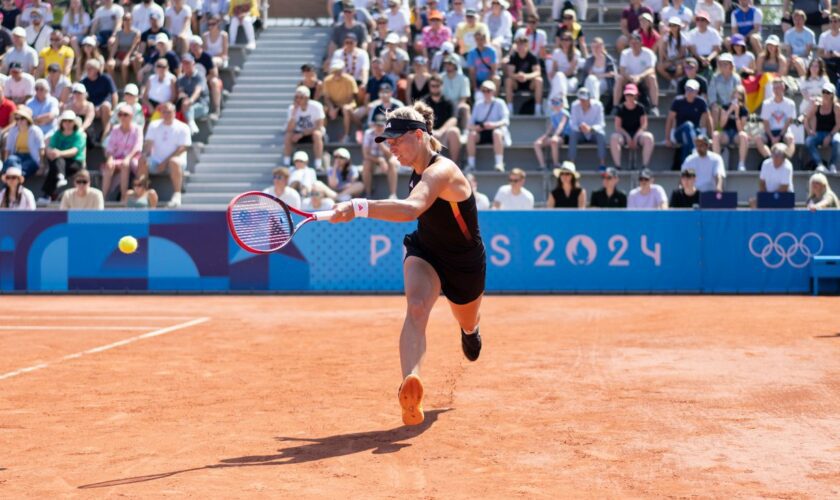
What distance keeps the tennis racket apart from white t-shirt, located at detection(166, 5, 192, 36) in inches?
640

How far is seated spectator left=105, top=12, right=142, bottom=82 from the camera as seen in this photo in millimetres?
21922

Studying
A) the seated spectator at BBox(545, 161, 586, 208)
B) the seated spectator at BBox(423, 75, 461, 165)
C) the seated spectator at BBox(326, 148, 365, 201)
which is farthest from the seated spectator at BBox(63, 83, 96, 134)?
the seated spectator at BBox(545, 161, 586, 208)

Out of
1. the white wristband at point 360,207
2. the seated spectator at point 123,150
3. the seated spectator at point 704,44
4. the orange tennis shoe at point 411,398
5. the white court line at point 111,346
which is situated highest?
the seated spectator at point 704,44

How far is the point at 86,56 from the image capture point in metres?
21.6

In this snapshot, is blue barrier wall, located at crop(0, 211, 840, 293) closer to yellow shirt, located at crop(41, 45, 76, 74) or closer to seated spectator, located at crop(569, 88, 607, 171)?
seated spectator, located at crop(569, 88, 607, 171)

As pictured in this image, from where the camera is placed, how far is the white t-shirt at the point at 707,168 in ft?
58.5

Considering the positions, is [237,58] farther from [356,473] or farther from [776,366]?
[356,473]

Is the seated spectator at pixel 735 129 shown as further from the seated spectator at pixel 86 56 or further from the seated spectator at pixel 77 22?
the seated spectator at pixel 77 22

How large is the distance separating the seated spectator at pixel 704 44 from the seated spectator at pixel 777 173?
2828mm

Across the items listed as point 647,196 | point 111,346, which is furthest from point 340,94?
point 111,346

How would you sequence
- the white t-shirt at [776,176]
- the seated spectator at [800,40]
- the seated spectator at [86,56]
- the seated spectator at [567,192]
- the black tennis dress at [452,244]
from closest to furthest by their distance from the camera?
1. the black tennis dress at [452,244]
2. the seated spectator at [567,192]
3. the white t-shirt at [776,176]
4. the seated spectator at [800,40]
5. the seated spectator at [86,56]

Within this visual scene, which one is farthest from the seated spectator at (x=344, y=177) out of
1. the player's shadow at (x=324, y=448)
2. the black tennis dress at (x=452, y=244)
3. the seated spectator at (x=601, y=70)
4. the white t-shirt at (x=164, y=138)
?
the player's shadow at (x=324, y=448)

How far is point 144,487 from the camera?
17.4ft

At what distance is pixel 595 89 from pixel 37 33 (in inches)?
454
